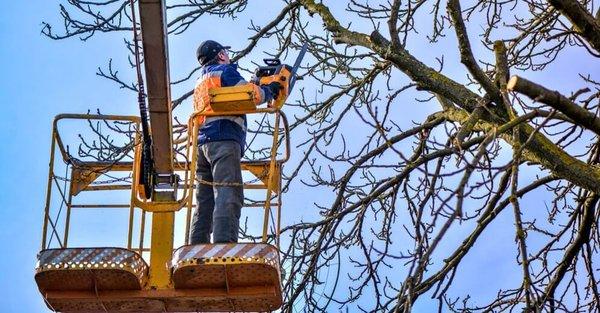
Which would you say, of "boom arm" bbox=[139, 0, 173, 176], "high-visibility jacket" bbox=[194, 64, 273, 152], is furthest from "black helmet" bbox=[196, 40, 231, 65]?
"boom arm" bbox=[139, 0, 173, 176]

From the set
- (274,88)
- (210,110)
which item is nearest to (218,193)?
(210,110)

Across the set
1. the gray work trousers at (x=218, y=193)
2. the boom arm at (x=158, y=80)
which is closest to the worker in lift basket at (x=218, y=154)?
the gray work trousers at (x=218, y=193)

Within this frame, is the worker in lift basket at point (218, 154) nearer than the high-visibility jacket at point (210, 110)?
Yes

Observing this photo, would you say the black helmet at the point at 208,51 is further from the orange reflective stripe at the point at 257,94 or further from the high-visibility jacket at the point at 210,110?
the orange reflective stripe at the point at 257,94

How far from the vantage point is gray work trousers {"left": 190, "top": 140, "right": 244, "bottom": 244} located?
29.8 ft

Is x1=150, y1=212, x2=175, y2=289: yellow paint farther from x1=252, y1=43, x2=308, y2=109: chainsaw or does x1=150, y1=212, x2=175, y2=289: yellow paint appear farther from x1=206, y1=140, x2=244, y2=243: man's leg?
x1=252, y1=43, x2=308, y2=109: chainsaw

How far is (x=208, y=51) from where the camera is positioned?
984 centimetres

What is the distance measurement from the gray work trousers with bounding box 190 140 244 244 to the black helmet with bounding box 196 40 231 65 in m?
0.72

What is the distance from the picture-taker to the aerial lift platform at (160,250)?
8.85 m

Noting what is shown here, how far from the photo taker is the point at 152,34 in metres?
9.38

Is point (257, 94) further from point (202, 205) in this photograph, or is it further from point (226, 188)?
point (202, 205)

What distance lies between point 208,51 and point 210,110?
0.67m

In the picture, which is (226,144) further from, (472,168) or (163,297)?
(472,168)

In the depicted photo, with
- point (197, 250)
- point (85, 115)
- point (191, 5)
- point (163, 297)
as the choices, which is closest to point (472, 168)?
point (197, 250)
